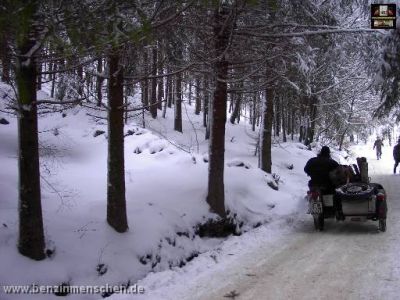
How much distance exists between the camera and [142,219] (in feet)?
26.9

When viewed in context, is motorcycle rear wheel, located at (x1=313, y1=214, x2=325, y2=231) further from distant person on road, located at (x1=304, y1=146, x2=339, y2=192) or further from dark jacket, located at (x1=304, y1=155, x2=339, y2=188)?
dark jacket, located at (x1=304, y1=155, x2=339, y2=188)

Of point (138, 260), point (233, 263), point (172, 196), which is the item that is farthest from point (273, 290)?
point (172, 196)

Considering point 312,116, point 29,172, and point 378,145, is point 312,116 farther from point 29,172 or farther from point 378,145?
point 29,172

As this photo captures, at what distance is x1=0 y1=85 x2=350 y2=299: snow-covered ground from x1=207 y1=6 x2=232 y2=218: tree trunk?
38cm

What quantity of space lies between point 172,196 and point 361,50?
6744 millimetres

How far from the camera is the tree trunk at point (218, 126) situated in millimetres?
9836

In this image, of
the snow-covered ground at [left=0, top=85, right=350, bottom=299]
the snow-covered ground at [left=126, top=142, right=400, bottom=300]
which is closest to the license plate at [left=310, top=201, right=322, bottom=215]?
the snow-covered ground at [left=126, top=142, right=400, bottom=300]

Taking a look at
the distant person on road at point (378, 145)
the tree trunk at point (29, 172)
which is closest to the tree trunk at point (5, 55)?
the tree trunk at point (29, 172)

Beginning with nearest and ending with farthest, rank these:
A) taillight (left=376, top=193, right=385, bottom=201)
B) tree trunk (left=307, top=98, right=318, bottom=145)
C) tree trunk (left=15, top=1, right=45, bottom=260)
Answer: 1. tree trunk (left=15, top=1, right=45, bottom=260)
2. taillight (left=376, top=193, right=385, bottom=201)
3. tree trunk (left=307, top=98, right=318, bottom=145)

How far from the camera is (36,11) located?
4.95 m

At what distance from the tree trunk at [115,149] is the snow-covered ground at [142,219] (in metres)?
0.37

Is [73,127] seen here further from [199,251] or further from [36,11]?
[36,11]

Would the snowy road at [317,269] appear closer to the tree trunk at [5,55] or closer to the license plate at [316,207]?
the license plate at [316,207]

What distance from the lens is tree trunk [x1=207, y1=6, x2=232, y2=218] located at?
9.84m
